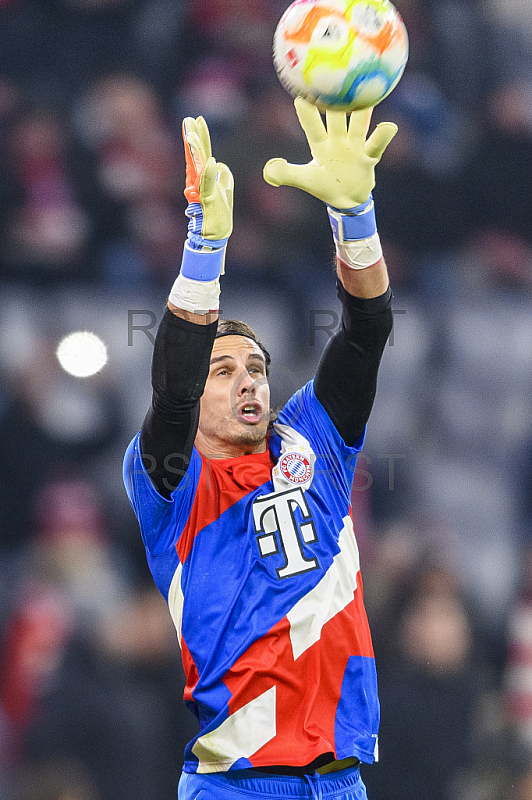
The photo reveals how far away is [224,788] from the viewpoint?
254 centimetres

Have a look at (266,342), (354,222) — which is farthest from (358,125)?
(266,342)

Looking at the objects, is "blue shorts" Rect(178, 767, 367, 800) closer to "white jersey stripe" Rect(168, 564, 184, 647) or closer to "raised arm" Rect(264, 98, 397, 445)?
"white jersey stripe" Rect(168, 564, 184, 647)

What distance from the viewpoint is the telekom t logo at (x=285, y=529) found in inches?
108

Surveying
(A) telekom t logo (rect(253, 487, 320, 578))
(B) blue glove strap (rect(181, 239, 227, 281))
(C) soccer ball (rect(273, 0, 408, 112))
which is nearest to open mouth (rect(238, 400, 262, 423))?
(A) telekom t logo (rect(253, 487, 320, 578))

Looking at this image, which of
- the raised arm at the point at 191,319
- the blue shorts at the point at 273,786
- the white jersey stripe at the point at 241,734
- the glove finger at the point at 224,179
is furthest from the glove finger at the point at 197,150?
the blue shorts at the point at 273,786

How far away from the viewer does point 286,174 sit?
8.68ft

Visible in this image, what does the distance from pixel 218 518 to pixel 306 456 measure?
1.29ft

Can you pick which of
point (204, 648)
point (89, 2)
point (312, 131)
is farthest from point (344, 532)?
point (89, 2)

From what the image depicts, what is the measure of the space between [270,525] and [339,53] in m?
1.59

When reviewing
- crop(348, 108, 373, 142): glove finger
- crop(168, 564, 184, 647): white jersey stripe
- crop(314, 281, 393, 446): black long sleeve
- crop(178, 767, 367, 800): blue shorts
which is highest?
crop(348, 108, 373, 142): glove finger

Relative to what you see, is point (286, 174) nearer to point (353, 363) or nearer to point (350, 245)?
point (350, 245)

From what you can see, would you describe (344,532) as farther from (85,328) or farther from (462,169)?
(462,169)

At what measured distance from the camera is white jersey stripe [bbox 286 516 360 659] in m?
2.63

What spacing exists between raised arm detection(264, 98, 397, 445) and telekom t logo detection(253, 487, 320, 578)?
34 centimetres
